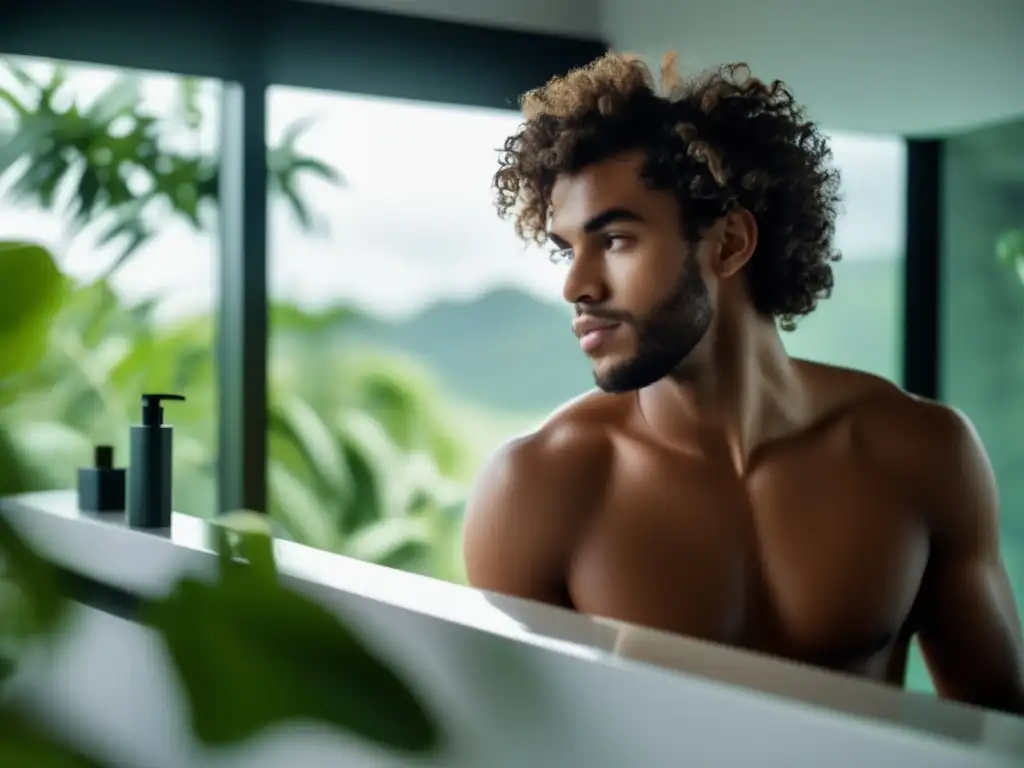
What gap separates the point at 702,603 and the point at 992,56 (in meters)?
1.30

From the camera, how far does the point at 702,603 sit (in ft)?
4.13

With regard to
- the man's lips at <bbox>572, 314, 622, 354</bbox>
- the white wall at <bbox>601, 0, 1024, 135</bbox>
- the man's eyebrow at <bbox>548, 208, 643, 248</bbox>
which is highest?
the white wall at <bbox>601, 0, 1024, 135</bbox>

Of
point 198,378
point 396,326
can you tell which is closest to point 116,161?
point 198,378

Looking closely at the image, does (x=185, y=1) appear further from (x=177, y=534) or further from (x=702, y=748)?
(x=702, y=748)

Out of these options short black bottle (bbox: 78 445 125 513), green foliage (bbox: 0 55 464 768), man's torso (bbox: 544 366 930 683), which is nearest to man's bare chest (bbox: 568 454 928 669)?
man's torso (bbox: 544 366 930 683)

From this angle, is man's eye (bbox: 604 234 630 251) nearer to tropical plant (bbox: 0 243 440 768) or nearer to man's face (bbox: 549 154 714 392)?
man's face (bbox: 549 154 714 392)

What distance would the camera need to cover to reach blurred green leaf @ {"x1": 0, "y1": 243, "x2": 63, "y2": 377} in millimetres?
282

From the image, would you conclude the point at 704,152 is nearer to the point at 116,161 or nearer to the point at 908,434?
the point at 908,434

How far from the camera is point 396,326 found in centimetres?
254

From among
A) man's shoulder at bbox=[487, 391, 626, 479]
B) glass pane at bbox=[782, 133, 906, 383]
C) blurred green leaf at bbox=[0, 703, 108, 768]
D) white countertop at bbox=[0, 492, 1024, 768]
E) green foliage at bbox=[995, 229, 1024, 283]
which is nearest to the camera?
blurred green leaf at bbox=[0, 703, 108, 768]

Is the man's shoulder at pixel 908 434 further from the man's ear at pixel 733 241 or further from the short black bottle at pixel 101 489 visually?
the short black bottle at pixel 101 489

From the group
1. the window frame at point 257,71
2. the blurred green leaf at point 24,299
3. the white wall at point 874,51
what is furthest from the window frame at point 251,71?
the blurred green leaf at point 24,299

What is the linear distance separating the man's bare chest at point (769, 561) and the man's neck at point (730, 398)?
43mm

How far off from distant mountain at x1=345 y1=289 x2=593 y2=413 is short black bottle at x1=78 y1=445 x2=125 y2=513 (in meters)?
1.16
